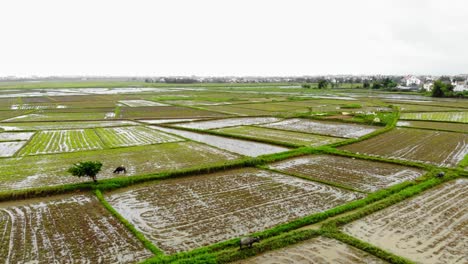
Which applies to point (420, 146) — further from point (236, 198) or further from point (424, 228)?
point (236, 198)

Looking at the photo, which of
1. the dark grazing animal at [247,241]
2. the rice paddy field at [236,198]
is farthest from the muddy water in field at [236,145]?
the dark grazing animal at [247,241]

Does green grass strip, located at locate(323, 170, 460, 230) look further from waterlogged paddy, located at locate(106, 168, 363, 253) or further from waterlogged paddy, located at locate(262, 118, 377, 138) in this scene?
waterlogged paddy, located at locate(262, 118, 377, 138)

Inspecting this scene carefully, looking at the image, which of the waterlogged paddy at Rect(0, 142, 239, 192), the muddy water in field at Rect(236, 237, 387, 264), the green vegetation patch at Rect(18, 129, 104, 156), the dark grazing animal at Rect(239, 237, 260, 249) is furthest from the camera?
the green vegetation patch at Rect(18, 129, 104, 156)

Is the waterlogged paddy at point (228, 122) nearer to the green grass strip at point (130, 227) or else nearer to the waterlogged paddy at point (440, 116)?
the waterlogged paddy at point (440, 116)

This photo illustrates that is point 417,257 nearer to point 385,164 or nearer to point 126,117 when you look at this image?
point 385,164

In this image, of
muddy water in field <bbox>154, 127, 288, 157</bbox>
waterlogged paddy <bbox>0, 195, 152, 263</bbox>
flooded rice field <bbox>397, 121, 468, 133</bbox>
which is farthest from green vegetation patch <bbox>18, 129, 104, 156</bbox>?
flooded rice field <bbox>397, 121, 468, 133</bbox>

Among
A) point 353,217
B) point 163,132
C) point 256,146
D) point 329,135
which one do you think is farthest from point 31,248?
point 329,135
